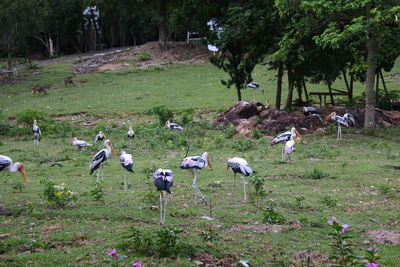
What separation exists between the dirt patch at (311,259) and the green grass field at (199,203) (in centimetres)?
3

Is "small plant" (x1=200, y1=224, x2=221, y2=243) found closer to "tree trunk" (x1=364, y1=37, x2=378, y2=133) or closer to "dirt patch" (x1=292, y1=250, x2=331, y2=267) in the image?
Result: "dirt patch" (x1=292, y1=250, x2=331, y2=267)

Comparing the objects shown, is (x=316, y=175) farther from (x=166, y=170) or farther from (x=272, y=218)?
(x=166, y=170)

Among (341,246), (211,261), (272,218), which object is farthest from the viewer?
(272,218)

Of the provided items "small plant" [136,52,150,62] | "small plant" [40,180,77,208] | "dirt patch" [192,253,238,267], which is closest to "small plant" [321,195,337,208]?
"dirt patch" [192,253,238,267]

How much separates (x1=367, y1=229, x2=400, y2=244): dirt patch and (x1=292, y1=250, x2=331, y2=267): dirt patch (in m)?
1.34

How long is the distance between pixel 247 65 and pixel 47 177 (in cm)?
1250

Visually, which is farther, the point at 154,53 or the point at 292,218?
the point at 154,53

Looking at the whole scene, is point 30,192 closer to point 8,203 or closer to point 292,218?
point 8,203

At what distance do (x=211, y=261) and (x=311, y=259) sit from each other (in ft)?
5.00

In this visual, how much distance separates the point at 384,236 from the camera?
9.52m

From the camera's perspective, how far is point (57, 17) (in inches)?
2324

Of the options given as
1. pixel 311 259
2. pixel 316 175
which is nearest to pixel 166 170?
pixel 311 259

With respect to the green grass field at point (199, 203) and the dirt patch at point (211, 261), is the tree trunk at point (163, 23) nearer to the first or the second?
the green grass field at point (199, 203)

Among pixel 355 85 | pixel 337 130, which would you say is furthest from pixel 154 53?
pixel 337 130
